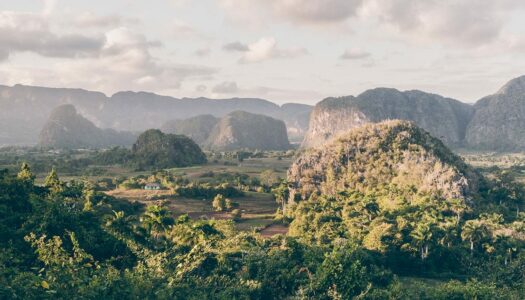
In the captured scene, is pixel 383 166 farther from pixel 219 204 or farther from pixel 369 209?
pixel 219 204

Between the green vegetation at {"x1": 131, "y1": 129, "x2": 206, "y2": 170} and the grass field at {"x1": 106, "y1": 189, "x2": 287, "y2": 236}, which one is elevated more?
the green vegetation at {"x1": 131, "y1": 129, "x2": 206, "y2": 170}

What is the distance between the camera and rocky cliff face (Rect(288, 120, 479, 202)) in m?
78.8

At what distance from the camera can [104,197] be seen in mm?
74875

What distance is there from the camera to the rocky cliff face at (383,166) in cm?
7881

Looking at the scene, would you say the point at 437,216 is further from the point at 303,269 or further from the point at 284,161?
the point at 284,161

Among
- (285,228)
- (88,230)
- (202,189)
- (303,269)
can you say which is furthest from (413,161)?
(88,230)

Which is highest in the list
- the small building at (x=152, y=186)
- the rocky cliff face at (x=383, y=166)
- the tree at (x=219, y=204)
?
the rocky cliff face at (x=383, y=166)

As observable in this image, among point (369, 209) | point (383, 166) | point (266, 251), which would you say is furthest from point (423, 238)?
point (383, 166)

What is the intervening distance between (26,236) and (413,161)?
68.4 m

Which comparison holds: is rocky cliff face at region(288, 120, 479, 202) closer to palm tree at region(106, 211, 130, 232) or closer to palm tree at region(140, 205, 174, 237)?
palm tree at region(140, 205, 174, 237)

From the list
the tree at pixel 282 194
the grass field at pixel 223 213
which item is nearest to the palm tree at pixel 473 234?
the grass field at pixel 223 213

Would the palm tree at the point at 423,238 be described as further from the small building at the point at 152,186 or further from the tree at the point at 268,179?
the small building at the point at 152,186

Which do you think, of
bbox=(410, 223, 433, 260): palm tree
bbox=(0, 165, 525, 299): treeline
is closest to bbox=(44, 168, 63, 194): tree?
bbox=(0, 165, 525, 299): treeline

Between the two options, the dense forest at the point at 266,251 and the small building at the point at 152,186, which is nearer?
the dense forest at the point at 266,251
